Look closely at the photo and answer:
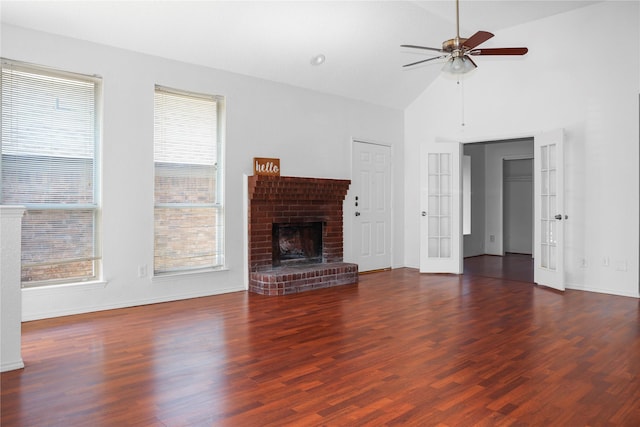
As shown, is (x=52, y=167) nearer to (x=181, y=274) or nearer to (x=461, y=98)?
(x=181, y=274)

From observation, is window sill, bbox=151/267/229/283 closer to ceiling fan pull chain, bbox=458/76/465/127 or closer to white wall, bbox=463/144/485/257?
ceiling fan pull chain, bbox=458/76/465/127

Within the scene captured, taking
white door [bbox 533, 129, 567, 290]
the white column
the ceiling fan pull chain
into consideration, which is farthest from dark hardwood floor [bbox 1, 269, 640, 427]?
the ceiling fan pull chain

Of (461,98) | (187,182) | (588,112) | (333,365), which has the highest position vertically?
(461,98)

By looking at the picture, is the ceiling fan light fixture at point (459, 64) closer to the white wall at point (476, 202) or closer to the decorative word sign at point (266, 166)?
the decorative word sign at point (266, 166)

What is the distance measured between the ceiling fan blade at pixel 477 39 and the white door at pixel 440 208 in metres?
3.29

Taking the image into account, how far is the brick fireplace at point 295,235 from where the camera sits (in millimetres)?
5727

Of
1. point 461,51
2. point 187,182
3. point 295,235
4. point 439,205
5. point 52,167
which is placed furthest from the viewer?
point 439,205

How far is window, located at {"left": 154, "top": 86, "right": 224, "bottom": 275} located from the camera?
5.23 metres

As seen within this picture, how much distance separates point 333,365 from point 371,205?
4530mm

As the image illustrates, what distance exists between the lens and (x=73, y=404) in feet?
8.14

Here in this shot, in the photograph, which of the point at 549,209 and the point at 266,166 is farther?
the point at 549,209

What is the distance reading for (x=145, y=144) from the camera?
5043 millimetres

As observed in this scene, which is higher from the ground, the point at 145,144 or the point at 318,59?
the point at 318,59

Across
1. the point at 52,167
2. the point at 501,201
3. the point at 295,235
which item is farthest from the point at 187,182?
the point at 501,201
